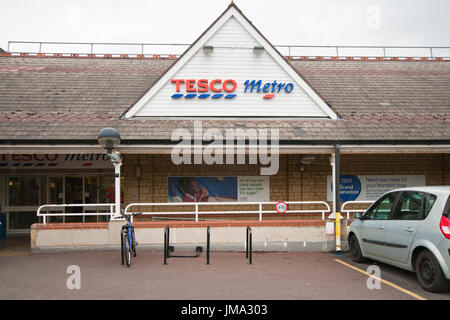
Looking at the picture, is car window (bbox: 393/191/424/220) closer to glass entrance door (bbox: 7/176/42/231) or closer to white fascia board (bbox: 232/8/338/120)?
white fascia board (bbox: 232/8/338/120)

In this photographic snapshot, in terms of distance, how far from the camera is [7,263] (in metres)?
7.97

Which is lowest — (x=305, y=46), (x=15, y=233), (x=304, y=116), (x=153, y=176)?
(x=15, y=233)

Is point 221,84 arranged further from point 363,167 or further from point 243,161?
point 363,167

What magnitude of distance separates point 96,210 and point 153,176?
2.79 meters

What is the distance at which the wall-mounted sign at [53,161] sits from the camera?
12258mm

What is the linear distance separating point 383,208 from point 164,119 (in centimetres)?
671

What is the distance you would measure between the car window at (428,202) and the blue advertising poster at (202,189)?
22.1ft

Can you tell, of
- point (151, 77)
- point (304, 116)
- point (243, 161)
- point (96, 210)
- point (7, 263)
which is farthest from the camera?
point (151, 77)

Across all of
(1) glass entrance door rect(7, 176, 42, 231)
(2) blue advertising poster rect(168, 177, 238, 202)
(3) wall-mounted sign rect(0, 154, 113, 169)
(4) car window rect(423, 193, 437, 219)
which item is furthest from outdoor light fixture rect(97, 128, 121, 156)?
(4) car window rect(423, 193, 437, 219)

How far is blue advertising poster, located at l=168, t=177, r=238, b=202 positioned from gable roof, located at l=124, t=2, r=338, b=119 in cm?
231

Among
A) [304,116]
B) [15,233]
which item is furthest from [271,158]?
[15,233]

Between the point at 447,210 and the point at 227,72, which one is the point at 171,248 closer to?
the point at 227,72

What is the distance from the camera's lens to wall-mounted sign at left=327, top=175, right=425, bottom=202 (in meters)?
12.1

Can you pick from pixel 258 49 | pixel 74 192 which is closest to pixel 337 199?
pixel 258 49
